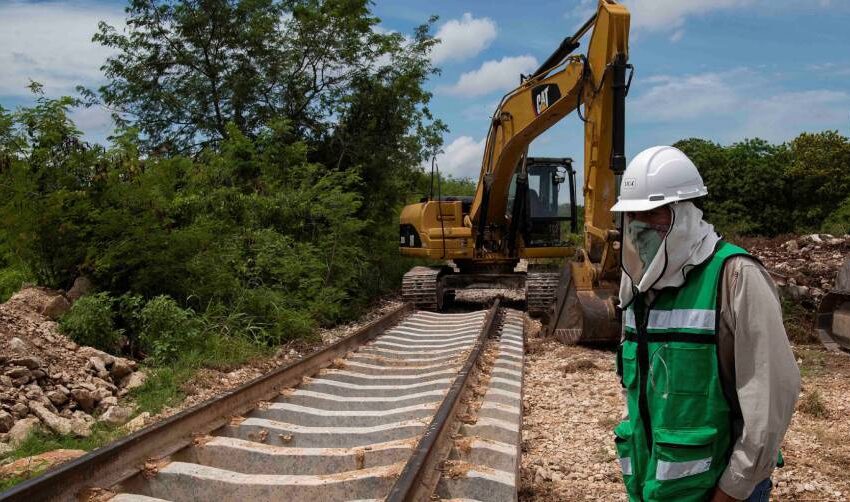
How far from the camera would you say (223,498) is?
410 cm

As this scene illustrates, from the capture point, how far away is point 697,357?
6.99 feet

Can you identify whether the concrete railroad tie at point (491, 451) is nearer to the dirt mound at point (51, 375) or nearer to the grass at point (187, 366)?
the grass at point (187, 366)

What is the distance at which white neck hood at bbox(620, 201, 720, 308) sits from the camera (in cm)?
222

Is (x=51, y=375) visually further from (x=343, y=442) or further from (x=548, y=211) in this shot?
(x=548, y=211)

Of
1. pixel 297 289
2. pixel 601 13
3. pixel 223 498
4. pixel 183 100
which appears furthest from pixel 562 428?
pixel 183 100

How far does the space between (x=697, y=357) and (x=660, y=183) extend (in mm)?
551

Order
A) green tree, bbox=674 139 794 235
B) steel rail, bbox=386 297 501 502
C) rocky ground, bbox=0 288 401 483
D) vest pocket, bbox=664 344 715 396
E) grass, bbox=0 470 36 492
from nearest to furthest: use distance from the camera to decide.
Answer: vest pocket, bbox=664 344 715 396
steel rail, bbox=386 297 501 502
grass, bbox=0 470 36 492
rocky ground, bbox=0 288 401 483
green tree, bbox=674 139 794 235

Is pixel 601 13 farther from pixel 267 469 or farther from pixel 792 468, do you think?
pixel 267 469

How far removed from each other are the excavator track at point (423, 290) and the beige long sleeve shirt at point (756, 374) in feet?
38.7

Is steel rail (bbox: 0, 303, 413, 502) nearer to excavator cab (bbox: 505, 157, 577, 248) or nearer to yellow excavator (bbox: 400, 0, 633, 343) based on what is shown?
yellow excavator (bbox: 400, 0, 633, 343)

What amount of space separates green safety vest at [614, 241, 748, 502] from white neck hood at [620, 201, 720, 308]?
3 centimetres

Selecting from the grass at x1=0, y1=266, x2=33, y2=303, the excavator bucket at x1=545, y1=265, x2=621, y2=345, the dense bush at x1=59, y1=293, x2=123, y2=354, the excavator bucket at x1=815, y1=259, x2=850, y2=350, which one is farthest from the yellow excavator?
the grass at x1=0, y1=266, x2=33, y2=303

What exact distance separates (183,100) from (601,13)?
12.7 metres

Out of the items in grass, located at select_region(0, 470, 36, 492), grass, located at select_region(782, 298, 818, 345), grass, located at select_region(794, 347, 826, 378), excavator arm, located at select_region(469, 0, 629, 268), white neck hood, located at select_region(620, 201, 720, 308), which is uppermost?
excavator arm, located at select_region(469, 0, 629, 268)
